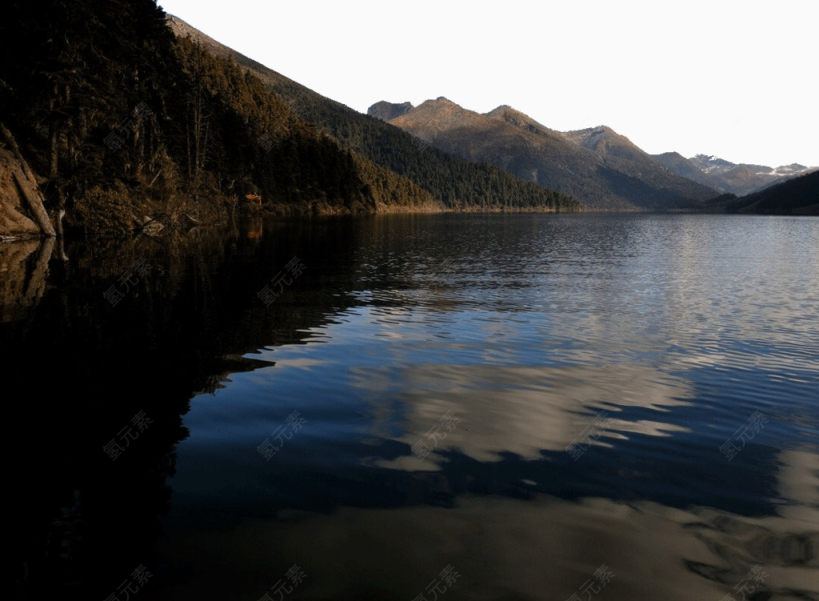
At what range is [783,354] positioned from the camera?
56.1ft

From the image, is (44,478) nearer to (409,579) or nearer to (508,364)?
(409,579)

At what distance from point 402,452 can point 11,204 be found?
144ft

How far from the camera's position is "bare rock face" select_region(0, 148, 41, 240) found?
39.5 m

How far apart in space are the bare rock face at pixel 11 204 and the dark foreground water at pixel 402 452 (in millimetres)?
22855

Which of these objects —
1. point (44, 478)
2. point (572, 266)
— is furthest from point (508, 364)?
point (572, 266)

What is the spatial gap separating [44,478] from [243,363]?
6.84m

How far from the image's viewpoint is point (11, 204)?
40938 mm

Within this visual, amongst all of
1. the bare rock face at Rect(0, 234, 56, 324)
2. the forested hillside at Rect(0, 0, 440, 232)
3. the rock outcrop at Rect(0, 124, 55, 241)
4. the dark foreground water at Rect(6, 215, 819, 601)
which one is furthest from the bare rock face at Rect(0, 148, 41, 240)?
the dark foreground water at Rect(6, 215, 819, 601)

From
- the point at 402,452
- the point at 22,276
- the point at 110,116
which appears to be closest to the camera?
the point at 402,452

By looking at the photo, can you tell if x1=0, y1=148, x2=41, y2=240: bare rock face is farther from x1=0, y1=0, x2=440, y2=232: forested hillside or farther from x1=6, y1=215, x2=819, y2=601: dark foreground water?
x1=6, y1=215, x2=819, y2=601: dark foreground water

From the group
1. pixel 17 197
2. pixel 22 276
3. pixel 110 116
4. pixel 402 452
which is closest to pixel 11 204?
pixel 17 197

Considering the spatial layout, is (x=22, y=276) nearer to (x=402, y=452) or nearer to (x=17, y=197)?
(x=17, y=197)

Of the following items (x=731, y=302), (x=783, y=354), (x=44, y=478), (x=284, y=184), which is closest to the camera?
(x=44, y=478)

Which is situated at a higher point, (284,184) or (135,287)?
(284,184)
